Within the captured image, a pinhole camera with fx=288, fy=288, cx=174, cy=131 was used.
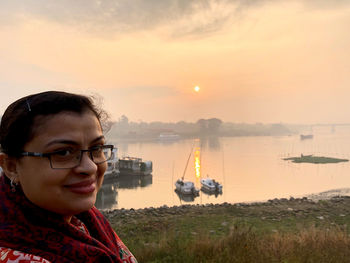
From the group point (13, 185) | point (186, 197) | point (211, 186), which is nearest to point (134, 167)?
point (211, 186)

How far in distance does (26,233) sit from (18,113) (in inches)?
19.3

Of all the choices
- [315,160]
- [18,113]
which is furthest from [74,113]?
[315,160]

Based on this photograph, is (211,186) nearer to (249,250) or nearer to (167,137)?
(249,250)

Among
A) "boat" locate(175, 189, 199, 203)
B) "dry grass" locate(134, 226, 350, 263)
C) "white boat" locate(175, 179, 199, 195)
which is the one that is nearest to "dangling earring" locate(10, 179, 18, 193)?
"dry grass" locate(134, 226, 350, 263)

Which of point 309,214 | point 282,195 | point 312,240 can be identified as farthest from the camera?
point 282,195

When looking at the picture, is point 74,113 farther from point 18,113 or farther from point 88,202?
point 88,202

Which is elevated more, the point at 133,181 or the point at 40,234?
the point at 40,234

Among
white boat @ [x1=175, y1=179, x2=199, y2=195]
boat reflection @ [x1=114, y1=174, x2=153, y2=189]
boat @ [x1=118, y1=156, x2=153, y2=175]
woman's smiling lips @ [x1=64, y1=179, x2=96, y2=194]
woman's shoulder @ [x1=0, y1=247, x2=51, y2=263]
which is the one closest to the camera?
woman's shoulder @ [x1=0, y1=247, x2=51, y2=263]

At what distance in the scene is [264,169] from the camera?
123 feet

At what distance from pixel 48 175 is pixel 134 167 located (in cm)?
3653

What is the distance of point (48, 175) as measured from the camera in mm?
1175

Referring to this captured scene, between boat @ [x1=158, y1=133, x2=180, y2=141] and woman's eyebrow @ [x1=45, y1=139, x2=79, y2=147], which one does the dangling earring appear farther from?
boat @ [x1=158, y1=133, x2=180, y2=141]

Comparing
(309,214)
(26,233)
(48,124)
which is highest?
(48,124)

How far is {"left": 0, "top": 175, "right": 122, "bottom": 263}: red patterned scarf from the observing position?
1.09m
